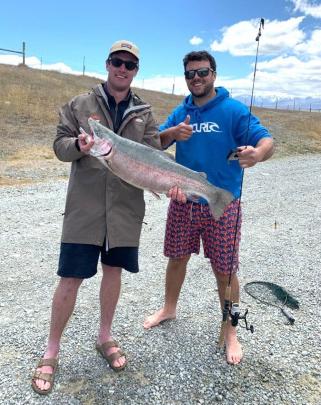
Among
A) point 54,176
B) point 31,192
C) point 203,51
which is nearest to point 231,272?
point 203,51

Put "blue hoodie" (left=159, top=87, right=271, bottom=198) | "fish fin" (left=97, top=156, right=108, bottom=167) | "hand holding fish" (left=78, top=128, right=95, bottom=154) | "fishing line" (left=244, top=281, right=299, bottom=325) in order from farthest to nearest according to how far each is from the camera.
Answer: "fishing line" (left=244, top=281, right=299, bottom=325)
"blue hoodie" (left=159, top=87, right=271, bottom=198)
"fish fin" (left=97, top=156, right=108, bottom=167)
"hand holding fish" (left=78, top=128, right=95, bottom=154)

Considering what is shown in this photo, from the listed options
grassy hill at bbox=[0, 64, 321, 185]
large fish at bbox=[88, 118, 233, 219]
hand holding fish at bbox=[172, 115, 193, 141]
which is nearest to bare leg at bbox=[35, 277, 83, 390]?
large fish at bbox=[88, 118, 233, 219]

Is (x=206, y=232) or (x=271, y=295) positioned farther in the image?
(x=271, y=295)

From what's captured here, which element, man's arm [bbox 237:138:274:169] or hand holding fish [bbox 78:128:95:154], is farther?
man's arm [bbox 237:138:274:169]

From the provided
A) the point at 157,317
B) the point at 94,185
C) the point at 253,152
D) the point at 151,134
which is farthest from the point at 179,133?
the point at 157,317

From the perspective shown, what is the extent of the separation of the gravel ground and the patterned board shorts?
932 mm

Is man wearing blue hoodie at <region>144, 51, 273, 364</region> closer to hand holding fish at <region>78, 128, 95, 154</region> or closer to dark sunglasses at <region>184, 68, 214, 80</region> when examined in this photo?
dark sunglasses at <region>184, 68, 214, 80</region>

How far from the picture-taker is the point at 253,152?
11.1 feet

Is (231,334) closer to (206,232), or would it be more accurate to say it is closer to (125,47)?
(206,232)

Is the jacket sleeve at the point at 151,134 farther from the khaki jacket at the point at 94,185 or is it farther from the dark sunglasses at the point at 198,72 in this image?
the dark sunglasses at the point at 198,72

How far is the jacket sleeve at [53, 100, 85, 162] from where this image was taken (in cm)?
316

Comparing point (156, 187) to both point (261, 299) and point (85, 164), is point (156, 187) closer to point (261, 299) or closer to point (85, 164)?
point (85, 164)

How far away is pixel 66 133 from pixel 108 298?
1.56 meters

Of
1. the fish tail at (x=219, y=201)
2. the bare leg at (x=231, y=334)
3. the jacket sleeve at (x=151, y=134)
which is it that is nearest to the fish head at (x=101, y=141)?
the jacket sleeve at (x=151, y=134)
